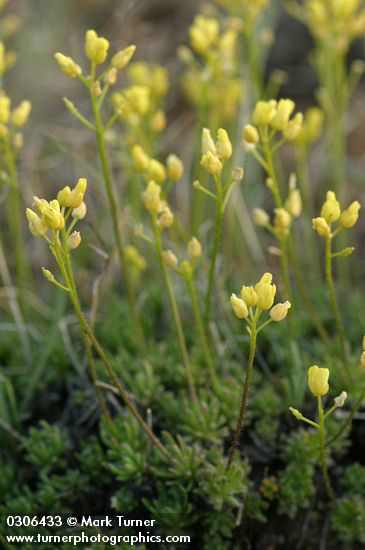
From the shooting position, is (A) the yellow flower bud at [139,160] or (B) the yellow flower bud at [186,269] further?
(A) the yellow flower bud at [139,160]

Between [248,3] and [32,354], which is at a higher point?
[248,3]

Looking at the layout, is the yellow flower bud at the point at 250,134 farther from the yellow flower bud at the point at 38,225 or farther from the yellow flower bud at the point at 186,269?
the yellow flower bud at the point at 38,225

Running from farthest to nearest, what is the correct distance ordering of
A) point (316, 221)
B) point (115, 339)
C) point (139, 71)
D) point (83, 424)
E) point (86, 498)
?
1. point (139, 71)
2. point (115, 339)
3. point (83, 424)
4. point (86, 498)
5. point (316, 221)

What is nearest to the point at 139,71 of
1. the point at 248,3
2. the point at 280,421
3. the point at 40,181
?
the point at 248,3

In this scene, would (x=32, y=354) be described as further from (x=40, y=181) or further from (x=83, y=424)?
(x=40, y=181)

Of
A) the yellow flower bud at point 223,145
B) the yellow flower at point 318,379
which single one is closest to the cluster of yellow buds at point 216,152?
the yellow flower bud at point 223,145

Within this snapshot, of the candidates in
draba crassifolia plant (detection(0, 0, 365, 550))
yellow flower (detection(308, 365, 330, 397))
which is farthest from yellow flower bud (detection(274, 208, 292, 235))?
yellow flower (detection(308, 365, 330, 397))

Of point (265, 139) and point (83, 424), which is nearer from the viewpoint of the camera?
point (265, 139)

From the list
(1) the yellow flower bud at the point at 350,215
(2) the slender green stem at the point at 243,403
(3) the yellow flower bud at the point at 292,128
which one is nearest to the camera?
(2) the slender green stem at the point at 243,403
